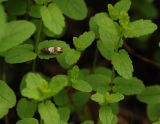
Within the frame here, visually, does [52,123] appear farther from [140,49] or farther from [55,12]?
[140,49]

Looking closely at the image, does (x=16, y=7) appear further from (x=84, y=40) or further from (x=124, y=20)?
(x=124, y=20)

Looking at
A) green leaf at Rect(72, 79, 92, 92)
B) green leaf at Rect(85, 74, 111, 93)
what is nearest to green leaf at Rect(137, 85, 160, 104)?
green leaf at Rect(85, 74, 111, 93)

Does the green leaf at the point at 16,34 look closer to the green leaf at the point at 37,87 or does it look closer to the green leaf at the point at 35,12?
the green leaf at the point at 37,87

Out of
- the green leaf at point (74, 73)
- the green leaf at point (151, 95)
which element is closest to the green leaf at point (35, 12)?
the green leaf at point (74, 73)

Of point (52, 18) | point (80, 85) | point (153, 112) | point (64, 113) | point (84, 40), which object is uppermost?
point (52, 18)

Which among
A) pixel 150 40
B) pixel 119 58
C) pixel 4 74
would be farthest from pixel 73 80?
pixel 150 40

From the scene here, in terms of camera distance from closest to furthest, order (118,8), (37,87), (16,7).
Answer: (37,87) < (118,8) < (16,7)

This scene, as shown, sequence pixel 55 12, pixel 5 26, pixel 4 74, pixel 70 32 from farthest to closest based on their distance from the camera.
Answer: pixel 70 32
pixel 4 74
pixel 55 12
pixel 5 26

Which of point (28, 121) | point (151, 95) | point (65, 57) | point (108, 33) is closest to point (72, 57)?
point (65, 57)
